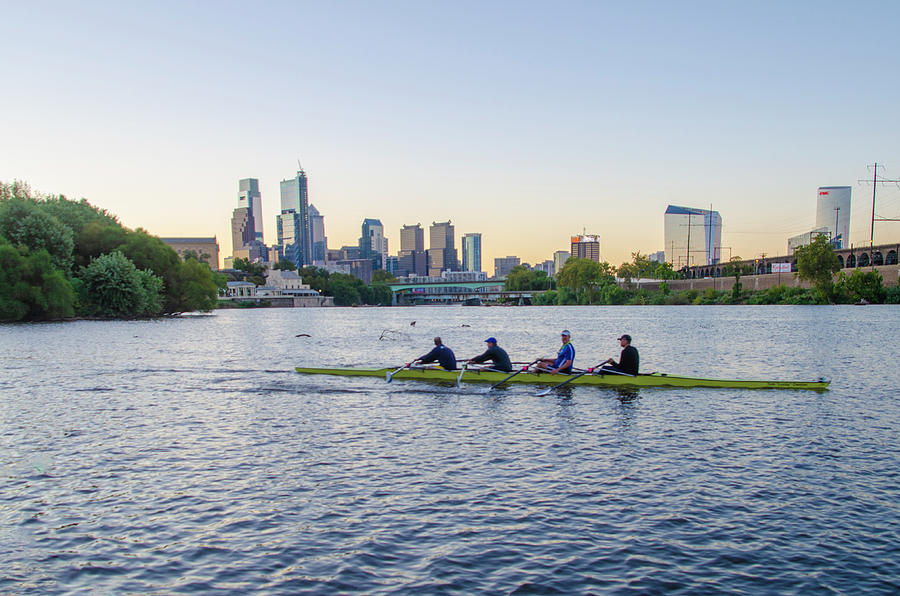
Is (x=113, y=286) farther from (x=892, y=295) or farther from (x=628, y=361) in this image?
(x=892, y=295)

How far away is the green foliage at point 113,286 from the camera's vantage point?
81.0 m

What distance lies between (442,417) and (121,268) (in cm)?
7780

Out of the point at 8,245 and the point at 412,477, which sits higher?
the point at 8,245

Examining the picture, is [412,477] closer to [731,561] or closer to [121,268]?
[731,561]

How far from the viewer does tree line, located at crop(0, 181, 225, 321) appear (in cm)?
7206

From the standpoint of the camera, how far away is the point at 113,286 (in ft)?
266

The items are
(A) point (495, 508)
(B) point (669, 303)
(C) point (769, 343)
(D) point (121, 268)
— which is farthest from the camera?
(B) point (669, 303)

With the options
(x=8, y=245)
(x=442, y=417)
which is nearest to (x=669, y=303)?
(x=8, y=245)

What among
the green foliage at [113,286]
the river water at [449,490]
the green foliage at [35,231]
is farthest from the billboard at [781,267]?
the green foliage at [35,231]

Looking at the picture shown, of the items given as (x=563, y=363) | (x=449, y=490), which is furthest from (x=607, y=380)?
(x=449, y=490)

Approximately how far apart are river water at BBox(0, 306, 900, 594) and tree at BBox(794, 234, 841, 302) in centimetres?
10410

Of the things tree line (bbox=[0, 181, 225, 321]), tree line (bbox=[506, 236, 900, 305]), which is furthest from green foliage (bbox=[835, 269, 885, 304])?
tree line (bbox=[0, 181, 225, 321])

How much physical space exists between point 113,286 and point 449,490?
271ft

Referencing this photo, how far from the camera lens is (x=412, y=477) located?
1270cm
